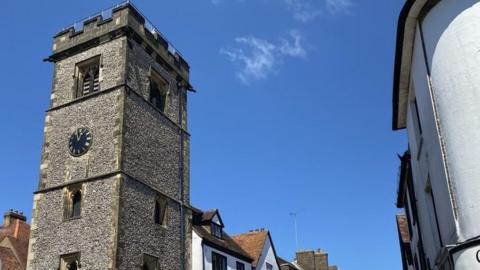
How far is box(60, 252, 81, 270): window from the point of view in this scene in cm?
2047

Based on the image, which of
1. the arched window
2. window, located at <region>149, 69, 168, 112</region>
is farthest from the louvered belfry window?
the arched window

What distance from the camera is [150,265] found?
21.7m

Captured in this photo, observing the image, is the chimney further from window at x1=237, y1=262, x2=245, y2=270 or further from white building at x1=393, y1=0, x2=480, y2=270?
white building at x1=393, y1=0, x2=480, y2=270

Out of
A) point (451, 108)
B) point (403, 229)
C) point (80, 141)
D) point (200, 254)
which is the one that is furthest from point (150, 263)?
point (451, 108)

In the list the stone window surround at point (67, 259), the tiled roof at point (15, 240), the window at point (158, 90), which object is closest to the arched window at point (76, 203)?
the stone window surround at point (67, 259)

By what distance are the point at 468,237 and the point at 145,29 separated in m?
20.2

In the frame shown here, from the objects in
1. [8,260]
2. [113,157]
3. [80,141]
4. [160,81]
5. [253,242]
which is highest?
[160,81]

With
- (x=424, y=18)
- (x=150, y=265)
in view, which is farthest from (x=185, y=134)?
(x=424, y=18)

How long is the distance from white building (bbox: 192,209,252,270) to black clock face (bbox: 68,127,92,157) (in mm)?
6588

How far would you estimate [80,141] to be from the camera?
2269 cm

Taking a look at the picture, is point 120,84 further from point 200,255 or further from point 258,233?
point 258,233

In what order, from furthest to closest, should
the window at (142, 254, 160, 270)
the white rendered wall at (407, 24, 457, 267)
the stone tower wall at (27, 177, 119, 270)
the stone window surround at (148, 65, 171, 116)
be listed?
1. the stone window surround at (148, 65, 171, 116)
2. the window at (142, 254, 160, 270)
3. the stone tower wall at (27, 177, 119, 270)
4. the white rendered wall at (407, 24, 457, 267)

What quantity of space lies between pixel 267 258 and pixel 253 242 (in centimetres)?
130

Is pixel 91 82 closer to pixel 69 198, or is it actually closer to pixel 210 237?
pixel 69 198
